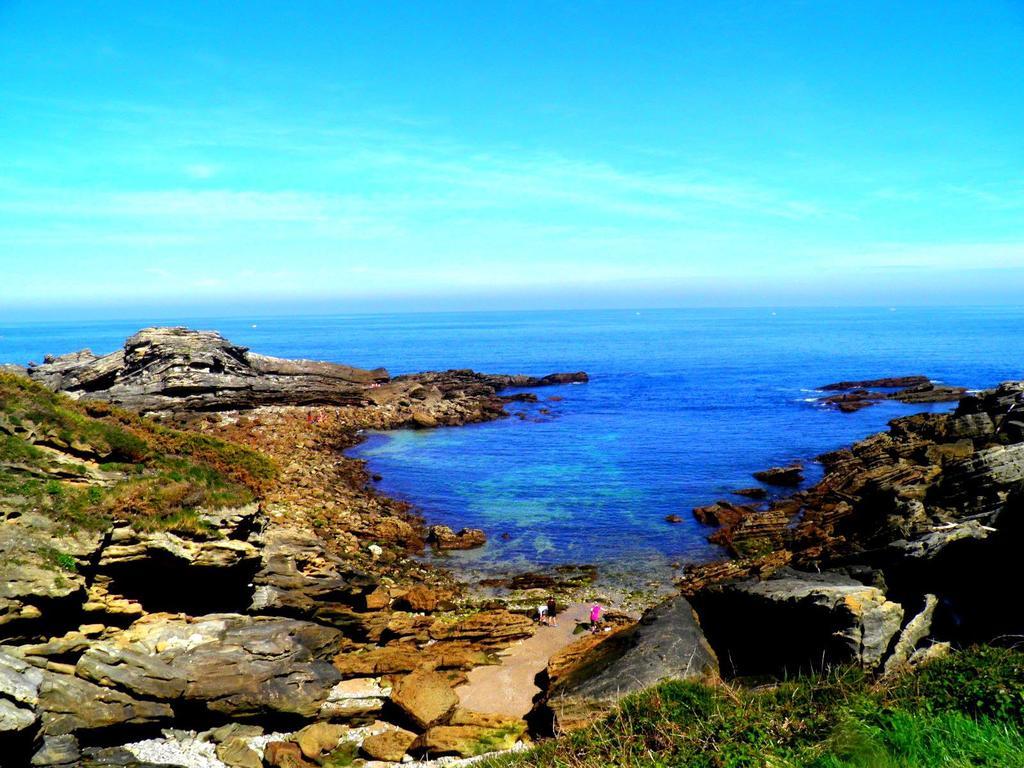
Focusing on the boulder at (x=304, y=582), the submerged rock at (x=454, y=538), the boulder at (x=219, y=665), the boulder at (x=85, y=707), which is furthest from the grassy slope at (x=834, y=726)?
the submerged rock at (x=454, y=538)

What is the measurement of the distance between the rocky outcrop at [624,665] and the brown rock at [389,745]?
312 cm

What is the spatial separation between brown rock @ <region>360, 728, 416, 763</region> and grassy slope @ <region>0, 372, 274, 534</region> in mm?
6905

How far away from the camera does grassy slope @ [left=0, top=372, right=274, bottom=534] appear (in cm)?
1503

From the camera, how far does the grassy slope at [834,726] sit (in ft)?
24.3

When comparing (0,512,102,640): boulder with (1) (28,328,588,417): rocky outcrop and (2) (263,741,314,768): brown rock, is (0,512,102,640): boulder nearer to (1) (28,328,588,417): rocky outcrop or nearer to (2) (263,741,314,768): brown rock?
(2) (263,741,314,768): brown rock

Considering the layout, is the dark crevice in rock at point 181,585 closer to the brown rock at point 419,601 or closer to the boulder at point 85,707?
the boulder at point 85,707

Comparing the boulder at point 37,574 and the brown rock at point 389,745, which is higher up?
the boulder at point 37,574

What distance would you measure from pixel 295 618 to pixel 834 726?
14.7 m

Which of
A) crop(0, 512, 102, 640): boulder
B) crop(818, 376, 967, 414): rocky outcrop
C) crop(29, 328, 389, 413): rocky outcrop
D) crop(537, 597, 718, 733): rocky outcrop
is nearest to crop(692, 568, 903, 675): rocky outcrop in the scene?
crop(537, 597, 718, 733): rocky outcrop

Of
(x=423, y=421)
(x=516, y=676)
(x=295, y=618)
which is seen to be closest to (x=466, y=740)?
(x=516, y=676)

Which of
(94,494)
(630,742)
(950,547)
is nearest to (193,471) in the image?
(94,494)

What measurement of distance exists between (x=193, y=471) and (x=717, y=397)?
61800 millimetres

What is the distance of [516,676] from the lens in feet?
58.4

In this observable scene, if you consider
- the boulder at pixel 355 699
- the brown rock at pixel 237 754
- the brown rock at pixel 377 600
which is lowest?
the boulder at pixel 355 699
